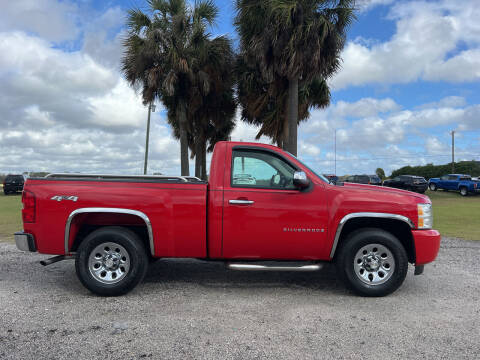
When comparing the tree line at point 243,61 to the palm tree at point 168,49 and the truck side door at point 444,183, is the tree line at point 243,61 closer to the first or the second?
the palm tree at point 168,49

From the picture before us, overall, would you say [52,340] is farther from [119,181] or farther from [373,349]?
[373,349]

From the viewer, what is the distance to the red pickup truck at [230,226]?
4.62m

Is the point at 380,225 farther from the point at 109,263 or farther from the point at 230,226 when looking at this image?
the point at 109,263

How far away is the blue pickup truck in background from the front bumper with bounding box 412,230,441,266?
28013 millimetres

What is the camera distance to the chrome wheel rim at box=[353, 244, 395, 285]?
184 inches

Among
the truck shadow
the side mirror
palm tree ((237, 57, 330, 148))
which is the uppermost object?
palm tree ((237, 57, 330, 148))

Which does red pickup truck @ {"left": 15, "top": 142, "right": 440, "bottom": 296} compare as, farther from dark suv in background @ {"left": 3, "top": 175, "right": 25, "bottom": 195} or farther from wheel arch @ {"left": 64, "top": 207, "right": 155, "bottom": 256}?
dark suv in background @ {"left": 3, "top": 175, "right": 25, "bottom": 195}

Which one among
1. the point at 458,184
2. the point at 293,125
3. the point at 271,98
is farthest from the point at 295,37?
the point at 458,184

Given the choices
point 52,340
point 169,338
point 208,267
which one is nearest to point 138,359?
point 169,338

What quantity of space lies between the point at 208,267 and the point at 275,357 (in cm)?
319

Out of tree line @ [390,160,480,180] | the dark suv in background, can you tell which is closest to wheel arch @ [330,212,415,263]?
the dark suv in background

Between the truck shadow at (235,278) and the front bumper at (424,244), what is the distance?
1.03 metres

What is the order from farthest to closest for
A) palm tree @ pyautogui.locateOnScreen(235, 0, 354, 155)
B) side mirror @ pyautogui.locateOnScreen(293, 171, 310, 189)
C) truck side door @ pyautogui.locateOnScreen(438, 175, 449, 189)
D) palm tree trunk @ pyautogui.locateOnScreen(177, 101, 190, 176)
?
1. truck side door @ pyautogui.locateOnScreen(438, 175, 449, 189)
2. palm tree trunk @ pyautogui.locateOnScreen(177, 101, 190, 176)
3. palm tree @ pyautogui.locateOnScreen(235, 0, 354, 155)
4. side mirror @ pyautogui.locateOnScreen(293, 171, 310, 189)

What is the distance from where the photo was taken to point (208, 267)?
20.3 feet
